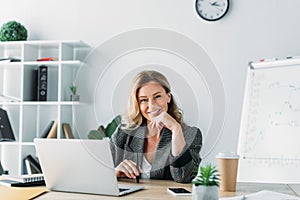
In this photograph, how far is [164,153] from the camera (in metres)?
1.95

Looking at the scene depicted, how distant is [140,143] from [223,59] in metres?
1.25

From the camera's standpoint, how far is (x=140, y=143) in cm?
205

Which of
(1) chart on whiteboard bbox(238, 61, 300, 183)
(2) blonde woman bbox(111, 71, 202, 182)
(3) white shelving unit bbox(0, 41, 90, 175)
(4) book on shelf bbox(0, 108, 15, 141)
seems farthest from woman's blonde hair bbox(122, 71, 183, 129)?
(4) book on shelf bbox(0, 108, 15, 141)

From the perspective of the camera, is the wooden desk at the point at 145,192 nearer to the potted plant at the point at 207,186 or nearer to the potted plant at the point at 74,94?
the potted plant at the point at 207,186

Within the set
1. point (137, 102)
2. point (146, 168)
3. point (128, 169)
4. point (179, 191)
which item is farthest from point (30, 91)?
point (179, 191)

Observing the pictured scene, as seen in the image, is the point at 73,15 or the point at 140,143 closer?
the point at 140,143

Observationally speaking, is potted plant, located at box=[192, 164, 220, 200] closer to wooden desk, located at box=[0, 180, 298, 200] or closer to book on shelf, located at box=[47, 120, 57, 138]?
wooden desk, located at box=[0, 180, 298, 200]

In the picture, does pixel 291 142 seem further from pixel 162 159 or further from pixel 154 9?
pixel 154 9

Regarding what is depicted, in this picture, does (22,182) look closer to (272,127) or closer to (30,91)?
(272,127)

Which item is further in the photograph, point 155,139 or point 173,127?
point 155,139

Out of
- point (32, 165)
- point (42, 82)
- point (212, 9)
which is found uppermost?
point (212, 9)

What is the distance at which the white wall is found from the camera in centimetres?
300

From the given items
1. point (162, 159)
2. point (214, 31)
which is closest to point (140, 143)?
point (162, 159)

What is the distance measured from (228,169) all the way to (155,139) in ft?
1.80
